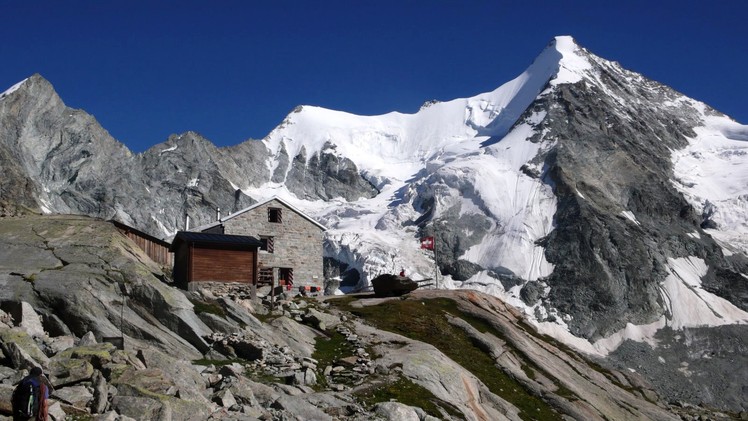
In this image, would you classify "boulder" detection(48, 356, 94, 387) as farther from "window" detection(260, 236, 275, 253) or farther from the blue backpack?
"window" detection(260, 236, 275, 253)

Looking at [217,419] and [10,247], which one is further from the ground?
[10,247]

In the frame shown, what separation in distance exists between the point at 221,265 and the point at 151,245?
12.2 m

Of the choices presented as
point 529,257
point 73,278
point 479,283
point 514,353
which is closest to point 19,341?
point 73,278

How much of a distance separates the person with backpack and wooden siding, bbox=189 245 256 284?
78.0 feet

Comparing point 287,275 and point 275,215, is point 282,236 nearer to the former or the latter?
point 275,215

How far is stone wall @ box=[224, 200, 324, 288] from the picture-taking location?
62.0 metres

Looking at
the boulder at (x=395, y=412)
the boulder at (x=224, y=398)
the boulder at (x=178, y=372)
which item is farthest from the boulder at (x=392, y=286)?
the boulder at (x=224, y=398)

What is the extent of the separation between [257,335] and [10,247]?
12.6 m

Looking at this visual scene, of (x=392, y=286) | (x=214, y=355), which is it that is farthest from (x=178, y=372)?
(x=392, y=286)

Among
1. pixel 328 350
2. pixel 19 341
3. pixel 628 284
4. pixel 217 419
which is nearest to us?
pixel 217 419

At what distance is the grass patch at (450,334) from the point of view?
142 feet

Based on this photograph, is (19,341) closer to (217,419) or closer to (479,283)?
(217,419)

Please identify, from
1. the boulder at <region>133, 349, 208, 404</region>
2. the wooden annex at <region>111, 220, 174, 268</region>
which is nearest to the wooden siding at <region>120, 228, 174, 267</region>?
the wooden annex at <region>111, 220, 174, 268</region>

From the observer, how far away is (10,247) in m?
36.6
